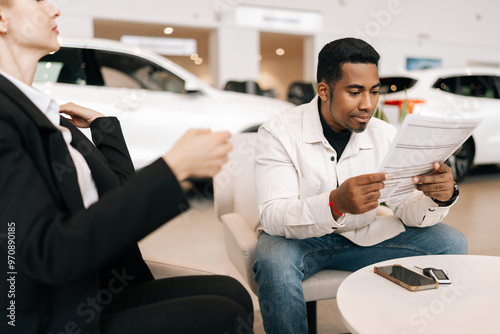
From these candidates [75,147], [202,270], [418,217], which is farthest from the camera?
[418,217]

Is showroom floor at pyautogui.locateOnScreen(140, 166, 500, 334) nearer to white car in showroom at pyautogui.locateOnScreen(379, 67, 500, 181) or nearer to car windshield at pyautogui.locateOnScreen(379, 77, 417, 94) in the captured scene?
white car in showroom at pyautogui.locateOnScreen(379, 67, 500, 181)

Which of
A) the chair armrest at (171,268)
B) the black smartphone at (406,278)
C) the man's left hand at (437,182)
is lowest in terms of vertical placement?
the chair armrest at (171,268)

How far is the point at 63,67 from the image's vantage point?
11.7ft

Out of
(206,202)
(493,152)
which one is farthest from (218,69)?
(493,152)

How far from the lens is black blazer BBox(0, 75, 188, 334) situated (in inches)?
27.2

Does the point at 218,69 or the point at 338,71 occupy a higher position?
the point at 338,71

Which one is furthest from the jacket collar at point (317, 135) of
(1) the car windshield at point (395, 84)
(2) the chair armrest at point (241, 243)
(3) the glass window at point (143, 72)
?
(1) the car windshield at point (395, 84)

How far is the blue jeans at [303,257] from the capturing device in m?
1.29

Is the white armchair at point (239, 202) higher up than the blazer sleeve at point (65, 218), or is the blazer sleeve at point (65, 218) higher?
the blazer sleeve at point (65, 218)

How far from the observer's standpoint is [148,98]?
3.77m

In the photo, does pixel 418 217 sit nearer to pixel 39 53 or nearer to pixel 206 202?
pixel 39 53

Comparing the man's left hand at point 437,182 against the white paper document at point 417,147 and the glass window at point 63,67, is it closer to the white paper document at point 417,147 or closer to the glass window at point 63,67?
the white paper document at point 417,147

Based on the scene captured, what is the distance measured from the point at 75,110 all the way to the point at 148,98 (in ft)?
8.52

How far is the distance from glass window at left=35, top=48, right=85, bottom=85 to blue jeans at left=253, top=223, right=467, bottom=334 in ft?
9.02
